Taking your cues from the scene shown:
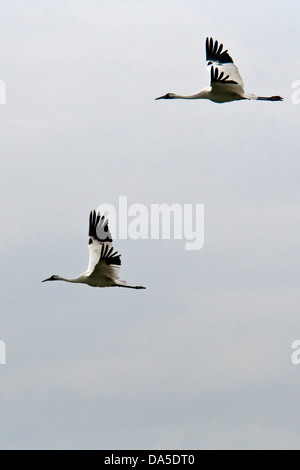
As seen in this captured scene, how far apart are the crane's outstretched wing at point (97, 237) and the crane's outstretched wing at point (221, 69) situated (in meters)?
7.85

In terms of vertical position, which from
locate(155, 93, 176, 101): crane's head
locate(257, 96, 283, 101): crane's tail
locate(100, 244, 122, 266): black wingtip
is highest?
locate(155, 93, 176, 101): crane's head

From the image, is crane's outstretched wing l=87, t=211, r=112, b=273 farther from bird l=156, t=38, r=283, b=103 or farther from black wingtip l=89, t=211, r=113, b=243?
bird l=156, t=38, r=283, b=103

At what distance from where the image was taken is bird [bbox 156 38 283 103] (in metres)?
64.2

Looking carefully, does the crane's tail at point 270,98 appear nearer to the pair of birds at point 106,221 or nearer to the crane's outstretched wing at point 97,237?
the pair of birds at point 106,221

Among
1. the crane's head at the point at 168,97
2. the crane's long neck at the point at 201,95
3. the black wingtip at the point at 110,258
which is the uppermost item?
the crane's head at the point at 168,97

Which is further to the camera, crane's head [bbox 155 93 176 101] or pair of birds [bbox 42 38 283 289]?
crane's head [bbox 155 93 176 101]

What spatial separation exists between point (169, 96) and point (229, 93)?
18.2 ft

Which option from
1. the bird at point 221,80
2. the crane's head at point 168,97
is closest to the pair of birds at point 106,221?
the bird at point 221,80

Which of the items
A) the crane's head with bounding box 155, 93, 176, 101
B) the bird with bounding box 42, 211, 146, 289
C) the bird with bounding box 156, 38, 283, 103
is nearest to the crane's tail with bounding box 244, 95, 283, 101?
the bird with bounding box 156, 38, 283, 103

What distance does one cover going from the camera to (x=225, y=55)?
2596 inches

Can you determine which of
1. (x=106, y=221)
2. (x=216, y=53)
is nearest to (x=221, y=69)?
(x=216, y=53)

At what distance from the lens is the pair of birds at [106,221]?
63781 mm

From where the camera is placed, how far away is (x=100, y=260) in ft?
209
